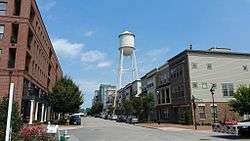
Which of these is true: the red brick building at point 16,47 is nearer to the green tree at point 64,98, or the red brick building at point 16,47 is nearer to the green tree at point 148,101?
the green tree at point 64,98

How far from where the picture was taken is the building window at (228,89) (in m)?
51.3

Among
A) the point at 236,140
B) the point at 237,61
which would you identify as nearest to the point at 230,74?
the point at 237,61

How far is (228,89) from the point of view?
51.6m

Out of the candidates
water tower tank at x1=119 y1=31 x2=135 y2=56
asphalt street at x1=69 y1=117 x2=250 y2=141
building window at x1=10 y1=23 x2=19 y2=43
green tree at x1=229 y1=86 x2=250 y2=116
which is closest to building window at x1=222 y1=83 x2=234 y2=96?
green tree at x1=229 y1=86 x2=250 y2=116

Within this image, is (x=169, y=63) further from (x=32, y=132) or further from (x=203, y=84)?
(x=32, y=132)

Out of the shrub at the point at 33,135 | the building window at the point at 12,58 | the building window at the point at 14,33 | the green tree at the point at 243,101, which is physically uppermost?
the building window at the point at 14,33

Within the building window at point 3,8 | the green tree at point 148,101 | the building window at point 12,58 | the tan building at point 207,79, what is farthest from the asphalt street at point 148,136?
the green tree at point 148,101

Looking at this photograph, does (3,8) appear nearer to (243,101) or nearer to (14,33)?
(14,33)

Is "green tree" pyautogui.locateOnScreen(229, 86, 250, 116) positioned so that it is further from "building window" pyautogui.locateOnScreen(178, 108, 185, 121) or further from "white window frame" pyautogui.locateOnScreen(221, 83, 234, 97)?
"building window" pyautogui.locateOnScreen(178, 108, 185, 121)

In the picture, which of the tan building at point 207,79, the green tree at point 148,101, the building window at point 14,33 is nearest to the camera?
the building window at point 14,33

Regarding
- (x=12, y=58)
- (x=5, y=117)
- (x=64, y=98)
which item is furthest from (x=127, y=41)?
(x=5, y=117)

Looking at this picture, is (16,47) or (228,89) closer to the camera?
(16,47)

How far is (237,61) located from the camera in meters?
53.1

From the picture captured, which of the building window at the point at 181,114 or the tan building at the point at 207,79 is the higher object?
the tan building at the point at 207,79
